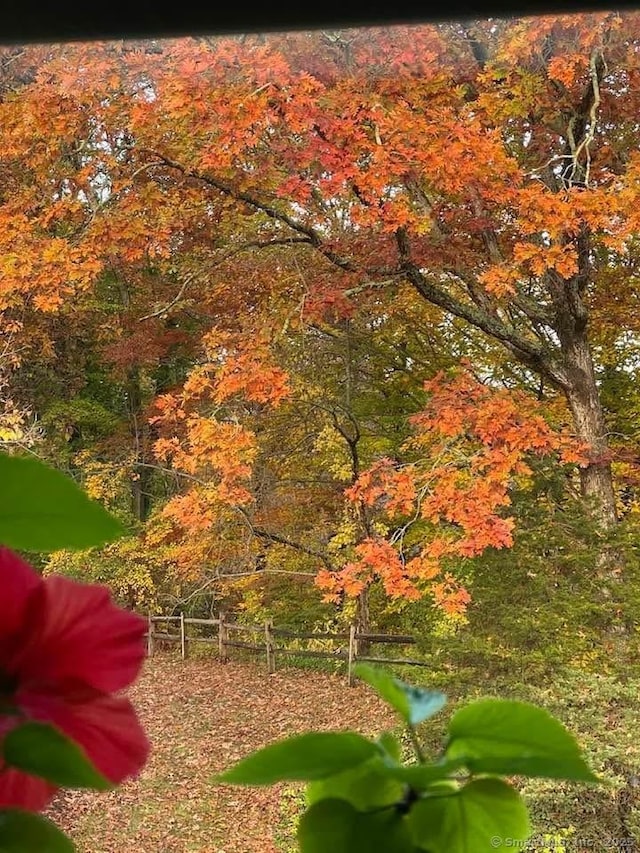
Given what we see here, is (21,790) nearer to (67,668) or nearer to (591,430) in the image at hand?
(67,668)

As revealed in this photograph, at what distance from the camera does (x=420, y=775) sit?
4.3 inches

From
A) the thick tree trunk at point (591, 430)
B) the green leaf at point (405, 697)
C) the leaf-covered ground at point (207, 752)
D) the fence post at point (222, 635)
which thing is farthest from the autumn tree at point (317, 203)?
the green leaf at point (405, 697)

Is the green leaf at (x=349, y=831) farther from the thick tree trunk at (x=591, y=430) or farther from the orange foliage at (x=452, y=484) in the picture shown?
the thick tree trunk at (x=591, y=430)

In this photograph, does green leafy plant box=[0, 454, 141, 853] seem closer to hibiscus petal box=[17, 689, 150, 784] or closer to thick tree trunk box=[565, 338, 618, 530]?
hibiscus petal box=[17, 689, 150, 784]

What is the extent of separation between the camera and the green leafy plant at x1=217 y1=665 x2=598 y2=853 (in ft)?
0.36

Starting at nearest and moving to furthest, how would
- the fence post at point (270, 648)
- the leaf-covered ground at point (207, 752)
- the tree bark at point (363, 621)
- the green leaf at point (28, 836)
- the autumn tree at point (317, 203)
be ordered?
the green leaf at point (28, 836)
the autumn tree at point (317, 203)
the leaf-covered ground at point (207, 752)
the tree bark at point (363, 621)
the fence post at point (270, 648)

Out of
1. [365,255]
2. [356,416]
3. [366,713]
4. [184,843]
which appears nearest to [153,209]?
[365,255]

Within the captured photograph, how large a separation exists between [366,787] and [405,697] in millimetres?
15

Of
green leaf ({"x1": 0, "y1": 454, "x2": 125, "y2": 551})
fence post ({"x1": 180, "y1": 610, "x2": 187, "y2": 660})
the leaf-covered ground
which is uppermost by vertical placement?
green leaf ({"x1": 0, "y1": 454, "x2": 125, "y2": 551})

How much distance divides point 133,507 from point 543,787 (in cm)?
144

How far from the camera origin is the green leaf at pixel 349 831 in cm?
11

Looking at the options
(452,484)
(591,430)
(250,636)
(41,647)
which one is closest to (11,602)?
(41,647)

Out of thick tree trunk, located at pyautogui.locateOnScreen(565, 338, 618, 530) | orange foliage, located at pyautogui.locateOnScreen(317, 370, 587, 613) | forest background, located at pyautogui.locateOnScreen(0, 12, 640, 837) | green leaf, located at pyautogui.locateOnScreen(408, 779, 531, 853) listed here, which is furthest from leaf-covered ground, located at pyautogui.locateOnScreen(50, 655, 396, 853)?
green leaf, located at pyautogui.locateOnScreen(408, 779, 531, 853)

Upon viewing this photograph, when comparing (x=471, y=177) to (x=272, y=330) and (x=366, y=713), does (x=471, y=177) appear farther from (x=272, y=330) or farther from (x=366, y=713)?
(x=366, y=713)
